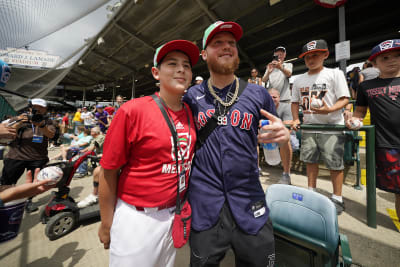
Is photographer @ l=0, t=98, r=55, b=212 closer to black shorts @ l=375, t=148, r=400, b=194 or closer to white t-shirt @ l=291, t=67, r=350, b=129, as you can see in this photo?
white t-shirt @ l=291, t=67, r=350, b=129

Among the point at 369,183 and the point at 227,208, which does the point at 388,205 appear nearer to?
the point at 369,183

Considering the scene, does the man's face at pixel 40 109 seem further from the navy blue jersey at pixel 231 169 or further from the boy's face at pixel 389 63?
the boy's face at pixel 389 63

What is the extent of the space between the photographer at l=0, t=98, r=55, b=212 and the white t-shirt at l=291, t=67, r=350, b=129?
5.19m

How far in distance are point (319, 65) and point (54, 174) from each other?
13.0 feet

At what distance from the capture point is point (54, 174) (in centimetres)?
149

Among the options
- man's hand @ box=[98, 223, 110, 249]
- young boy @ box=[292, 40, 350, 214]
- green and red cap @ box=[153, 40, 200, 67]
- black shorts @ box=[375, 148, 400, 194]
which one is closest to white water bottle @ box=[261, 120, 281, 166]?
Answer: green and red cap @ box=[153, 40, 200, 67]

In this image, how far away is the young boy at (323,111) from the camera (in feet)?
8.28

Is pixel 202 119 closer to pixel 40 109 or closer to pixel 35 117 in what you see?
pixel 35 117

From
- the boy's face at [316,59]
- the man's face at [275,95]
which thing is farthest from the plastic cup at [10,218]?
the boy's face at [316,59]

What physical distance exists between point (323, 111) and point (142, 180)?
2.81 m

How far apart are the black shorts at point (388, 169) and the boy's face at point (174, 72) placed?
10.1 feet

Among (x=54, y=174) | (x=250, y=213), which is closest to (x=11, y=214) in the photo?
(x=54, y=174)

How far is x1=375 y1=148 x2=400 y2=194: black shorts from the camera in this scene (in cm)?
218

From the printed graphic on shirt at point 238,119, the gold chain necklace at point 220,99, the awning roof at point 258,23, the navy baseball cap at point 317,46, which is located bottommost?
the printed graphic on shirt at point 238,119
